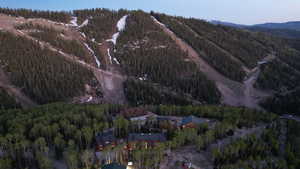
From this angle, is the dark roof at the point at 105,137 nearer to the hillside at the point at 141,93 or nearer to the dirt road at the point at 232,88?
the hillside at the point at 141,93

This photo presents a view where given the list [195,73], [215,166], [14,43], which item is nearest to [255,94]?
[195,73]

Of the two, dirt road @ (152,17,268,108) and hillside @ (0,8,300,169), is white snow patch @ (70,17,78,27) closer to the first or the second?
hillside @ (0,8,300,169)

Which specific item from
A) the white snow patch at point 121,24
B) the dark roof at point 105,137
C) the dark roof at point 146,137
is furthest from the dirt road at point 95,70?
the dark roof at point 146,137

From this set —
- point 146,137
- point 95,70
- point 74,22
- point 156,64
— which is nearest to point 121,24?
point 74,22

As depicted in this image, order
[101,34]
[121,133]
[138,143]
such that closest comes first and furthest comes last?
[138,143]
[121,133]
[101,34]

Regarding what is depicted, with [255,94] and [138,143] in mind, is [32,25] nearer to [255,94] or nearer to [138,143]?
[138,143]

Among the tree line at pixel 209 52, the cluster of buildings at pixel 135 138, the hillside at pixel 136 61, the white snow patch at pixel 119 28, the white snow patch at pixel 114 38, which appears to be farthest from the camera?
the white snow patch at pixel 119 28

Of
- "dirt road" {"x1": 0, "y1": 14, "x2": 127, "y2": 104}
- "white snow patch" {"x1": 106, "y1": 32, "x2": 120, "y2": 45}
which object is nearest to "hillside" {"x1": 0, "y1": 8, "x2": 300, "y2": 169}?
"dirt road" {"x1": 0, "y1": 14, "x2": 127, "y2": 104}

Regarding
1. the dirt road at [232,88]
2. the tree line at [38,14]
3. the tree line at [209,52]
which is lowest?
the dirt road at [232,88]
